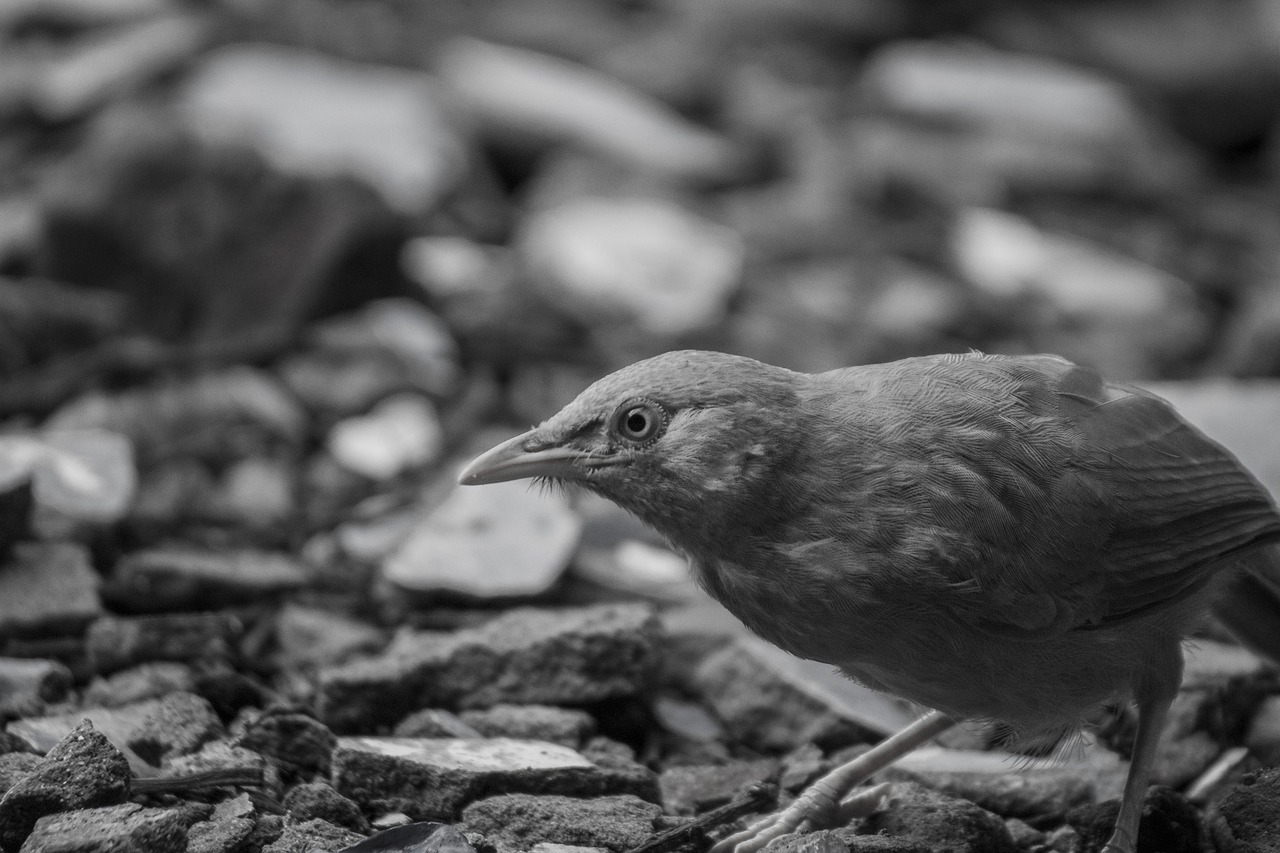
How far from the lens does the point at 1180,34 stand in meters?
11.7

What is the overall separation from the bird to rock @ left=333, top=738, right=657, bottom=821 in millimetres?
431

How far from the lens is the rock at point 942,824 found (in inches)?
134

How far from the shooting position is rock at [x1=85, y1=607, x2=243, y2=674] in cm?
400

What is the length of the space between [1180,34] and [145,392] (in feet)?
30.9

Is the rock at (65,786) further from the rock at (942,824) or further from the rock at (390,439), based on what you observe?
the rock at (390,439)

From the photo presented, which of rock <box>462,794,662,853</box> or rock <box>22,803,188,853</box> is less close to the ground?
rock <box>22,803,188,853</box>

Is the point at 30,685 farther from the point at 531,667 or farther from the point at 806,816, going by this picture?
the point at 806,816

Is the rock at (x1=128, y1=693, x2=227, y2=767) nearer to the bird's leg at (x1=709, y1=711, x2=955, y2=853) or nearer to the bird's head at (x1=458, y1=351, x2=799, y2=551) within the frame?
the bird's head at (x1=458, y1=351, x2=799, y2=551)

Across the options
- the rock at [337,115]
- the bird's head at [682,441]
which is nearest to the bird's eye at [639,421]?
the bird's head at [682,441]

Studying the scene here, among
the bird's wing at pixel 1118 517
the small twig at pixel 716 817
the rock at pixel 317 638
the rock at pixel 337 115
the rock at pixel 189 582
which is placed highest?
the rock at pixel 337 115

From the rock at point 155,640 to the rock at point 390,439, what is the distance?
1.47m

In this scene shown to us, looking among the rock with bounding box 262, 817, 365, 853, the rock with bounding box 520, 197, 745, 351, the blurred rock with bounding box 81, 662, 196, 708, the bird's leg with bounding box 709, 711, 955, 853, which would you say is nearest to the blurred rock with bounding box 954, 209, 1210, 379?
the rock with bounding box 520, 197, 745, 351

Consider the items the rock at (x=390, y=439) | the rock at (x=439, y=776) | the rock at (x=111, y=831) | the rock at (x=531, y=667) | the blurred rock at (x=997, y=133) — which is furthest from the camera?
the blurred rock at (x=997, y=133)

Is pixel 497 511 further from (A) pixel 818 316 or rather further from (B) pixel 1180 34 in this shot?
(B) pixel 1180 34
